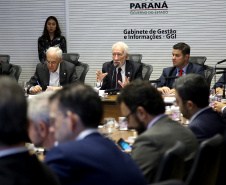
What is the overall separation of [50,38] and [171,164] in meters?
7.34

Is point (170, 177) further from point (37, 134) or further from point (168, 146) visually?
point (37, 134)

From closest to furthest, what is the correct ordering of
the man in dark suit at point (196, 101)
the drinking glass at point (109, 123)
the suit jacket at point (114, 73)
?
1. the man in dark suit at point (196, 101)
2. the drinking glass at point (109, 123)
3. the suit jacket at point (114, 73)

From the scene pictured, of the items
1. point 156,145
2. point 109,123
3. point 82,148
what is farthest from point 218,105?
point 82,148

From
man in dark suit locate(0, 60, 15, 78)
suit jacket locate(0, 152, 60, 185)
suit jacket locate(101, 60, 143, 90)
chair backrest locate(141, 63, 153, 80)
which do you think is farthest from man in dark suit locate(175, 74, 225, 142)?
man in dark suit locate(0, 60, 15, 78)

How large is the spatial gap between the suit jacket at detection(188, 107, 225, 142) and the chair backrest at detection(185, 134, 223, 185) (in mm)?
528

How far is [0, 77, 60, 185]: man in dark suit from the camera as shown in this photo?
1.64 metres

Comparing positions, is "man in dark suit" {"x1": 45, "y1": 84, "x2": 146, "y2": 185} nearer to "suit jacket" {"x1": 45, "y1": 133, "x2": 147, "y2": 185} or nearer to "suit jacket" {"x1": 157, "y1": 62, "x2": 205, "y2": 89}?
"suit jacket" {"x1": 45, "y1": 133, "x2": 147, "y2": 185}

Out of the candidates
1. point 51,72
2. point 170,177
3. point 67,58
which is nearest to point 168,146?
point 170,177

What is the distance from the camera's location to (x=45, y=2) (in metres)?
9.81

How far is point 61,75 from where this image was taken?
6695mm

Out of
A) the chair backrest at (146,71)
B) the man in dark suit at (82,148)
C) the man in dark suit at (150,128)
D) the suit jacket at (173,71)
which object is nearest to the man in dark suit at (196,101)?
the man in dark suit at (150,128)

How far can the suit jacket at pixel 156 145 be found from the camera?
2574mm

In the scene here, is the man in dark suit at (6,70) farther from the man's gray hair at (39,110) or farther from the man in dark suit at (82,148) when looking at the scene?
the man in dark suit at (82,148)

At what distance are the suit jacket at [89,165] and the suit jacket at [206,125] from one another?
1.22m
